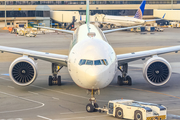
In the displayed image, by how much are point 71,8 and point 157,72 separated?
111 metres

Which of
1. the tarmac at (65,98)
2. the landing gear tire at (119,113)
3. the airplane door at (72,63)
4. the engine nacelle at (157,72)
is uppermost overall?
the airplane door at (72,63)

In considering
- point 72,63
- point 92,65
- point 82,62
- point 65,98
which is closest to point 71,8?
point 65,98

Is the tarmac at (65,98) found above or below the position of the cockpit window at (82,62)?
below

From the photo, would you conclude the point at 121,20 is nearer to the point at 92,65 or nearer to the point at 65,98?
the point at 65,98

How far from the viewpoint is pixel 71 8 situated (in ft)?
450

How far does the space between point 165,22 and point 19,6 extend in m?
56.3

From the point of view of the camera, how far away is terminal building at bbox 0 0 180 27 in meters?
124

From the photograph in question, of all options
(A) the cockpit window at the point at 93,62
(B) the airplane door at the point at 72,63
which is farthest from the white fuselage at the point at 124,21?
(A) the cockpit window at the point at 93,62

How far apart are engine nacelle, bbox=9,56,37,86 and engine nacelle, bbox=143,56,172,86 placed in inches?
360

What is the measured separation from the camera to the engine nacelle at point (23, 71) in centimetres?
2866

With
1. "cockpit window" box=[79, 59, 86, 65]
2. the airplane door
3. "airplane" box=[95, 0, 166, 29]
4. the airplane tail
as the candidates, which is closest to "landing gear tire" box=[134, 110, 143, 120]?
"cockpit window" box=[79, 59, 86, 65]

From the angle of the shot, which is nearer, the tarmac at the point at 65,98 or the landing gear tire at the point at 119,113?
the landing gear tire at the point at 119,113

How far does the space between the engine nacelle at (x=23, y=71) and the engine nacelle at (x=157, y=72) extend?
915 centimetres

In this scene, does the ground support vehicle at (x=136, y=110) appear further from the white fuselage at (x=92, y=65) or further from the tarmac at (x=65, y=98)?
the white fuselage at (x=92, y=65)
